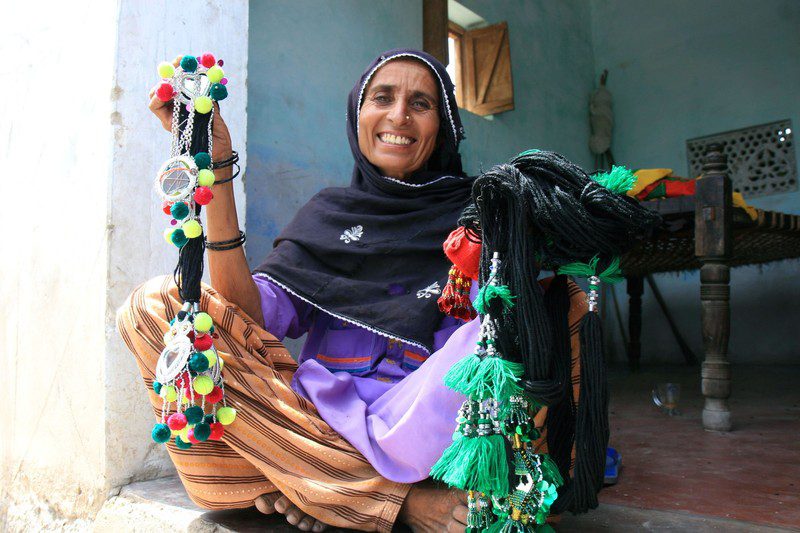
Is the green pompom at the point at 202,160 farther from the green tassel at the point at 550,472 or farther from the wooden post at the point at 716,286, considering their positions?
the wooden post at the point at 716,286

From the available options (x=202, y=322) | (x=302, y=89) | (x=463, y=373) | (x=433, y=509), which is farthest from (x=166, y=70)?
(x=302, y=89)

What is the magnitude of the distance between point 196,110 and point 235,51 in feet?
3.47

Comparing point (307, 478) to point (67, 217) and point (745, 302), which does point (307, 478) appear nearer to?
point (67, 217)

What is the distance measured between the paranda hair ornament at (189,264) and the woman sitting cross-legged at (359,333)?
0.19 feet

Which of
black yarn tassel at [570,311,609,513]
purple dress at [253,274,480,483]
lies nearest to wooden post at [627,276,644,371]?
purple dress at [253,274,480,483]

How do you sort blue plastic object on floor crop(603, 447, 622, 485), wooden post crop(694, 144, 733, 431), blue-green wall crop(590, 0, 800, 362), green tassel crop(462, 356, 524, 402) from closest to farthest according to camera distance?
green tassel crop(462, 356, 524, 402) < blue plastic object on floor crop(603, 447, 622, 485) < wooden post crop(694, 144, 733, 431) < blue-green wall crop(590, 0, 800, 362)

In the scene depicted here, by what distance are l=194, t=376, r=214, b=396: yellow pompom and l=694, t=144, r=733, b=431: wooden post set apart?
2224 mm

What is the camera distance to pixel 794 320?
551cm

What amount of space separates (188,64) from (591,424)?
3.72 feet

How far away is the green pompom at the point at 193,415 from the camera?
1.33m

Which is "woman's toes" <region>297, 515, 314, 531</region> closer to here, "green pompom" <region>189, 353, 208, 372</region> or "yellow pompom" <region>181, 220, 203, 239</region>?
"green pompom" <region>189, 353, 208, 372</region>

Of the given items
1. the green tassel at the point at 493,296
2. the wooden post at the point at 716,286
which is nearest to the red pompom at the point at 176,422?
the green tassel at the point at 493,296

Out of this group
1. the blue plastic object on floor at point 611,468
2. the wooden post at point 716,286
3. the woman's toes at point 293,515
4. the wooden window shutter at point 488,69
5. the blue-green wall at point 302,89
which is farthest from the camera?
the wooden window shutter at point 488,69

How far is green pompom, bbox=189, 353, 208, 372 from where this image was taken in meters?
1.32
